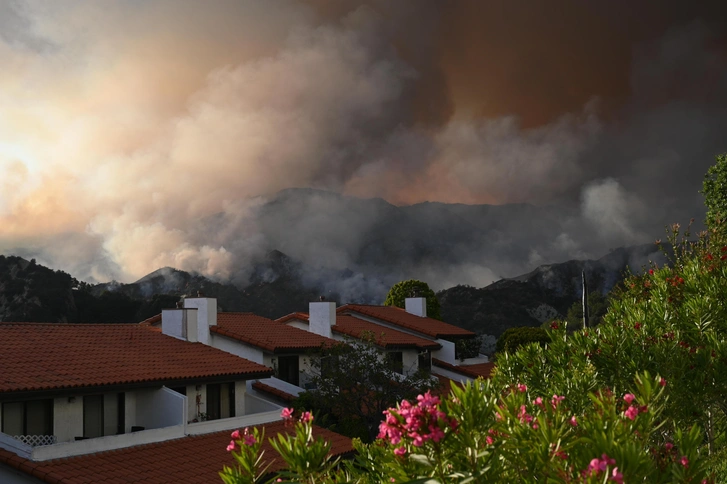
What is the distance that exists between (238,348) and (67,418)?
47.9 feet

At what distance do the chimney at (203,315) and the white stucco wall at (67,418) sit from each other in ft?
46.1

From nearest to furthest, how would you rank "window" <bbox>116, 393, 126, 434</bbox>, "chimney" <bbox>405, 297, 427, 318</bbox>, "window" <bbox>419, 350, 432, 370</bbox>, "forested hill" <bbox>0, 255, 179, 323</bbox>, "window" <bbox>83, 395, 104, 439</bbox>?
"window" <bbox>83, 395, 104, 439</bbox>, "window" <bbox>116, 393, 126, 434</bbox>, "window" <bbox>419, 350, 432, 370</bbox>, "chimney" <bbox>405, 297, 427, 318</bbox>, "forested hill" <bbox>0, 255, 179, 323</bbox>

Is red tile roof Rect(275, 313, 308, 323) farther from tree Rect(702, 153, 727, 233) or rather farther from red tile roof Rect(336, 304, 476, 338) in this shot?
tree Rect(702, 153, 727, 233)

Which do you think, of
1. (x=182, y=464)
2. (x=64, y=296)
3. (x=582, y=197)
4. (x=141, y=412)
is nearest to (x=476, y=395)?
(x=182, y=464)

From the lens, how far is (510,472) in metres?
6.24

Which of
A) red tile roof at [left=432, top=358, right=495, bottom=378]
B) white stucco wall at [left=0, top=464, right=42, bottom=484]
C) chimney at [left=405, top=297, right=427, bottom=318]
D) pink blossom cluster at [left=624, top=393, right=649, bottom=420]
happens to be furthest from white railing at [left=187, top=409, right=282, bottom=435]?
chimney at [left=405, top=297, right=427, bottom=318]

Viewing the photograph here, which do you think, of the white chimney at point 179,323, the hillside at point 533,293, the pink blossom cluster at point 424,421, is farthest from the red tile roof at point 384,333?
the hillside at point 533,293

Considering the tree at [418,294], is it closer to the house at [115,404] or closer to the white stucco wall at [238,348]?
the white stucco wall at [238,348]

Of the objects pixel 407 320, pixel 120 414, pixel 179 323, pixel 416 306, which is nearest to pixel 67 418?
pixel 120 414

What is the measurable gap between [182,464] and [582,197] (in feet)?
368

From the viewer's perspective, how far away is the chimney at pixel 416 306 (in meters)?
63.0

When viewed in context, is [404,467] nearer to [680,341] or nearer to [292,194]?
[680,341]

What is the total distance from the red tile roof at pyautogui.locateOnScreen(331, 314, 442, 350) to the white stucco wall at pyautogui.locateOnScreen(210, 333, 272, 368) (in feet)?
26.3

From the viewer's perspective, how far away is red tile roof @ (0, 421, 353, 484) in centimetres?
1897
